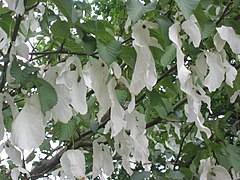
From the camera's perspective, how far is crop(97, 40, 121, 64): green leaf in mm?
804

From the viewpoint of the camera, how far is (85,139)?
5.09 ft

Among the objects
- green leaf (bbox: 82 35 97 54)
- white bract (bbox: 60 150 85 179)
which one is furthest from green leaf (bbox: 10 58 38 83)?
white bract (bbox: 60 150 85 179)

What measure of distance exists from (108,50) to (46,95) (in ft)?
0.42

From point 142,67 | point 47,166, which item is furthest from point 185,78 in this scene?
point 47,166

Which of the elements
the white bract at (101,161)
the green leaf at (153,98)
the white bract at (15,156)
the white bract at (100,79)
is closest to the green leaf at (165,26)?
the white bract at (100,79)

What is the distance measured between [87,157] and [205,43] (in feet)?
2.29

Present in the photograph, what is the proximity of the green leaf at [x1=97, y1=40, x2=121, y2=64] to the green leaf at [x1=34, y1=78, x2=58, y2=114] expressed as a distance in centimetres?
11

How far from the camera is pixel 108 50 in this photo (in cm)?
82

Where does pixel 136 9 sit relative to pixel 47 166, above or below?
above

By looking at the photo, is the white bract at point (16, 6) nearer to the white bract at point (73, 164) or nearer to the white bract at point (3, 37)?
the white bract at point (3, 37)

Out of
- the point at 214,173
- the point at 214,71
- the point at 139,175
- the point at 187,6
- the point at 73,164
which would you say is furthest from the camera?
the point at 139,175

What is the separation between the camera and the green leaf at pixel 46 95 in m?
0.81

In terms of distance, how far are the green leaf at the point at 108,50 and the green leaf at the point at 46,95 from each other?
0.35 ft

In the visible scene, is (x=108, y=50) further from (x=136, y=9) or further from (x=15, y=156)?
(x=15, y=156)
